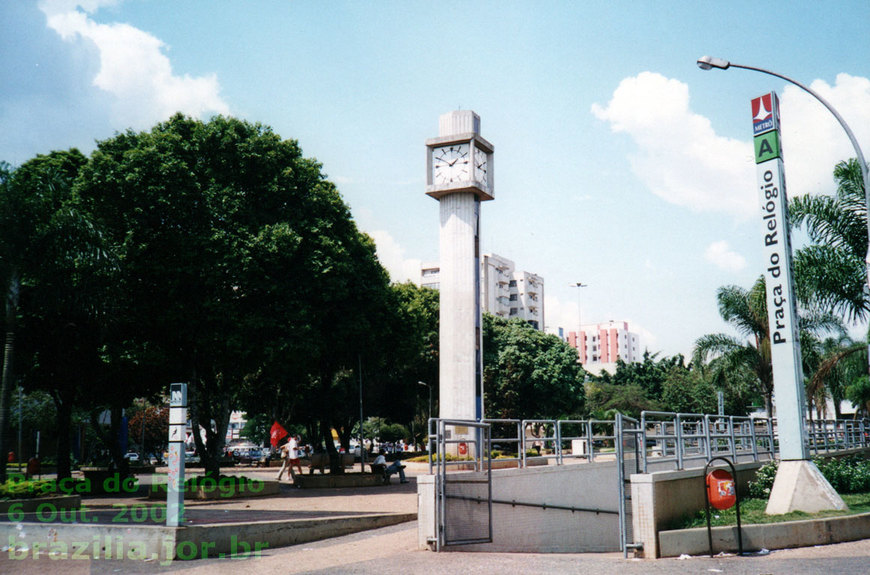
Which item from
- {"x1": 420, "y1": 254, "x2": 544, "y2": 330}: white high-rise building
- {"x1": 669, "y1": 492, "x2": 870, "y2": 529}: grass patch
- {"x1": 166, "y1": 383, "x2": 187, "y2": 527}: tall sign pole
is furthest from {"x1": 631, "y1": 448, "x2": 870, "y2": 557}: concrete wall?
{"x1": 420, "y1": 254, "x2": 544, "y2": 330}: white high-rise building

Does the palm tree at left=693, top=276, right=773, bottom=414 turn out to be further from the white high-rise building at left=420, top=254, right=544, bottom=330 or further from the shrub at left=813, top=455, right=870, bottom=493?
the white high-rise building at left=420, top=254, right=544, bottom=330

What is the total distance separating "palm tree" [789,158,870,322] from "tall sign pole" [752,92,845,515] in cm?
864

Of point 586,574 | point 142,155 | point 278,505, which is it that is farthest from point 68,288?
point 586,574

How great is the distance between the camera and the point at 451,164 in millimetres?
35031

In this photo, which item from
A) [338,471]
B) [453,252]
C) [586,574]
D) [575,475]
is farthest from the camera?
[453,252]

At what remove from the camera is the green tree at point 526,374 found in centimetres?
5866

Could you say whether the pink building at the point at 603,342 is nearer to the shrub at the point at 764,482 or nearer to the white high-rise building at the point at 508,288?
the white high-rise building at the point at 508,288

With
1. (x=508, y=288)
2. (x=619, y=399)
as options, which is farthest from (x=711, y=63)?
(x=508, y=288)

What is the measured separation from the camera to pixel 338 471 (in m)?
32.1

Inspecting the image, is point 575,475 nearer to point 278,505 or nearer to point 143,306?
point 278,505

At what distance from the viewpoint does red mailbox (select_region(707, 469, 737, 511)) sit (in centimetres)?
1062

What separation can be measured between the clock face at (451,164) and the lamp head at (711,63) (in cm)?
2030

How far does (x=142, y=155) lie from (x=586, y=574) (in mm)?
20243

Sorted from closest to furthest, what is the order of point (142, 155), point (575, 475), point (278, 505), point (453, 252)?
point (575, 475) < point (278, 505) < point (142, 155) < point (453, 252)
